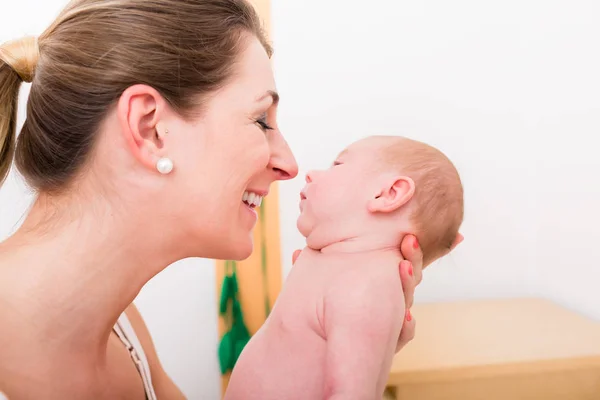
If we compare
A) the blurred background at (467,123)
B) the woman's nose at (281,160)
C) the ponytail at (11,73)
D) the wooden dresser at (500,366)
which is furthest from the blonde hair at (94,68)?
the blurred background at (467,123)

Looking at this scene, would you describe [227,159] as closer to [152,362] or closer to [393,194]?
[393,194]

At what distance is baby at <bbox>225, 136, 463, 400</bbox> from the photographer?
1.07 m

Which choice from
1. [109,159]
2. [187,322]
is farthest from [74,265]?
[187,322]

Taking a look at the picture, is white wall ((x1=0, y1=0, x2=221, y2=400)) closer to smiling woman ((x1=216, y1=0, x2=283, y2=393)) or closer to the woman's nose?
smiling woman ((x1=216, y1=0, x2=283, y2=393))

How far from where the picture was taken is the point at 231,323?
6.48 feet

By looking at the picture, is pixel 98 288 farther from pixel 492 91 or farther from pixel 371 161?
pixel 492 91

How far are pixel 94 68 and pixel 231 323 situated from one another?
48.7 inches

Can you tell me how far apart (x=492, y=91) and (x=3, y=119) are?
1570 millimetres

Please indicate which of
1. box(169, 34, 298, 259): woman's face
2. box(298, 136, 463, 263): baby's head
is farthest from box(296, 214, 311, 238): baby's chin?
box(169, 34, 298, 259): woman's face

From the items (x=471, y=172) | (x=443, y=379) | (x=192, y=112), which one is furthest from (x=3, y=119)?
(x=471, y=172)

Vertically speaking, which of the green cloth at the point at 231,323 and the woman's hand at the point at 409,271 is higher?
the woman's hand at the point at 409,271

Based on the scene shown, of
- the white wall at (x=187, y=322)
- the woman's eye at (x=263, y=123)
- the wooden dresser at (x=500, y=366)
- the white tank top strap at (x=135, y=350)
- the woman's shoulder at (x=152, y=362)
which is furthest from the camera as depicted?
the white wall at (x=187, y=322)

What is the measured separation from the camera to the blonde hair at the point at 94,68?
892 millimetres

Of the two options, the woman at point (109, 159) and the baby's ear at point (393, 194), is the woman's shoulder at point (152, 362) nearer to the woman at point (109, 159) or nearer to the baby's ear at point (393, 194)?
the woman at point (109, 159)
